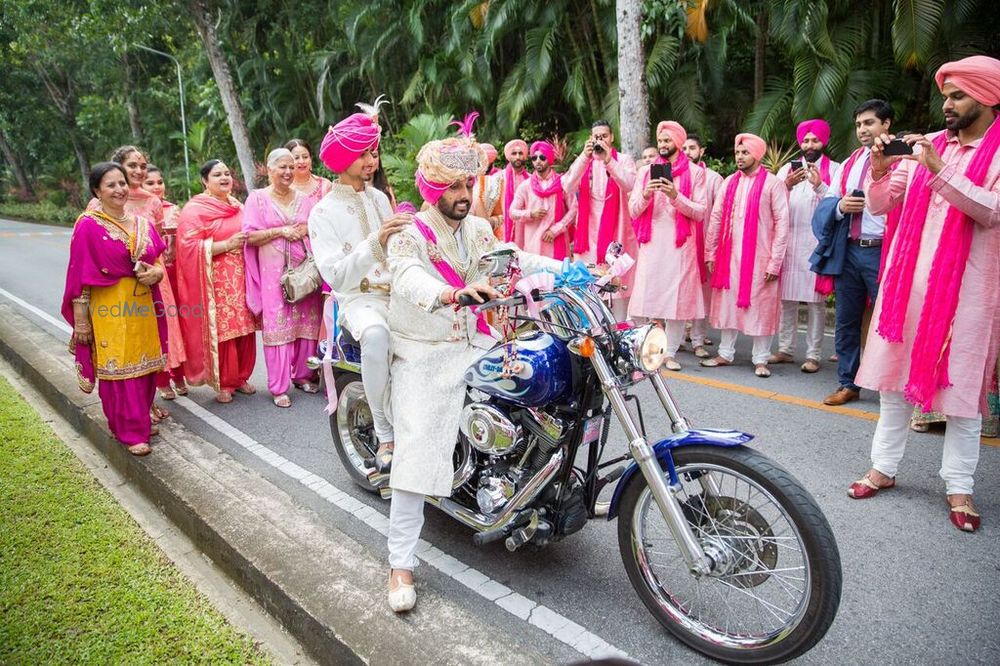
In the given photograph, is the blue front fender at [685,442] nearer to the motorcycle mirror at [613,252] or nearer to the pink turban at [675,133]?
the motorcycle mirror at [613,252]

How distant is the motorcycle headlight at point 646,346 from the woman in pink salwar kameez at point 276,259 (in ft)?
Answer: 12.7

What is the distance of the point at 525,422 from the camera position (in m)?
2.89

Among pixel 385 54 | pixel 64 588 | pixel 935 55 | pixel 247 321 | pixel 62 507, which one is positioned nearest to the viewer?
pixel 64 588

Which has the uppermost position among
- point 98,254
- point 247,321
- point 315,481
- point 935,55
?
point 935,55

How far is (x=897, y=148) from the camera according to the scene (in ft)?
12.2

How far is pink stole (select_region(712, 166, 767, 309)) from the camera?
608 centimetres


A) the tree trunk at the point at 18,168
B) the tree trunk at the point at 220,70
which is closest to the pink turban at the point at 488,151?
the tree trunk at the point at 220,70

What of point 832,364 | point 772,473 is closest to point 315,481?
point 772,473

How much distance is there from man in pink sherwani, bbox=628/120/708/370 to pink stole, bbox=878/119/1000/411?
8.99 feet

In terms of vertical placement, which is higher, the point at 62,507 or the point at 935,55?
the point at 935,55

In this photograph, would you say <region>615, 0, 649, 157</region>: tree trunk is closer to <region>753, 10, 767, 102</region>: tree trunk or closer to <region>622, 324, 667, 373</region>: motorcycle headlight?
<region>753, 10, 767, 102</region>: tree trunk

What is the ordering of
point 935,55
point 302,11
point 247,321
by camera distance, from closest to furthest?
1. point 247,321
2. point 935,55
3. point 302,11

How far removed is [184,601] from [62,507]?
4.47 feet

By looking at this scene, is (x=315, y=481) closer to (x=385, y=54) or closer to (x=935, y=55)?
(x=935, y=55)
